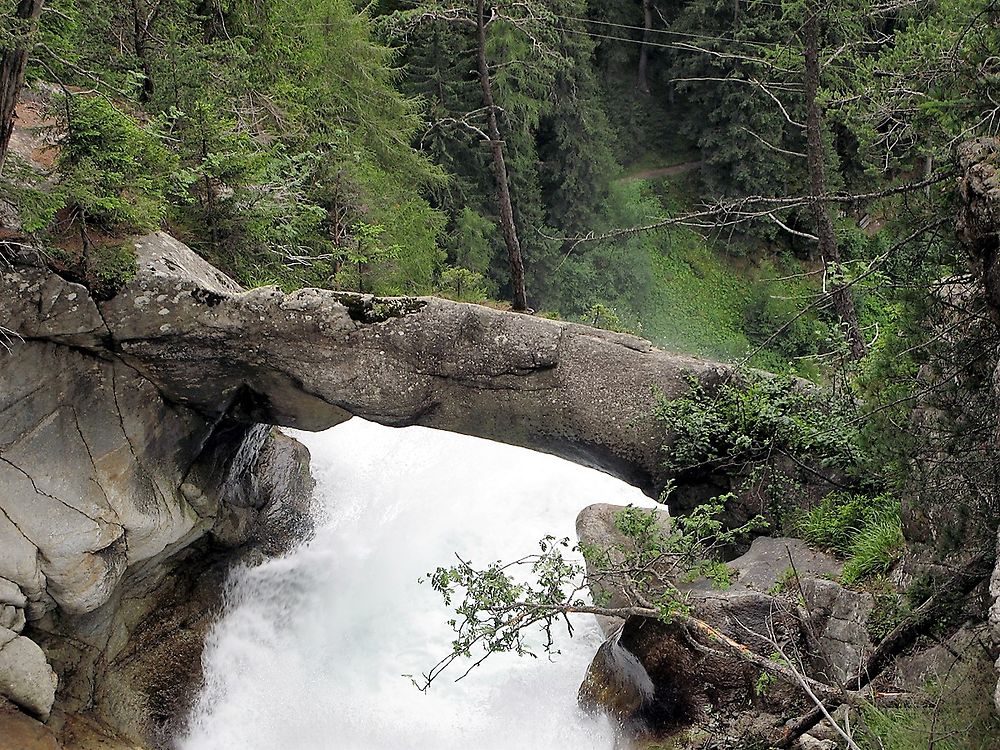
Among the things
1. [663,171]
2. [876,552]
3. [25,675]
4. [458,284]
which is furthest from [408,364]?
[663,171]

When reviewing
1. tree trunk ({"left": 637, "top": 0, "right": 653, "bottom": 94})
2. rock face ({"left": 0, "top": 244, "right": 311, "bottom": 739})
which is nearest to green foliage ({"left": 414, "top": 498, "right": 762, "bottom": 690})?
rock face ({"left": 0, "top": 244, "right": 311, "bottom": 739})

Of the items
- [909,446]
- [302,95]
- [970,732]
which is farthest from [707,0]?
[970,732]

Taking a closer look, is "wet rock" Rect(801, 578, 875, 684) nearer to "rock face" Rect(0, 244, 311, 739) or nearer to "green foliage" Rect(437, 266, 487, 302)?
"rock face" Rect(0, 244, 311, 739)

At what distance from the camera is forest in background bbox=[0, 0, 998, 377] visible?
7.57 meters

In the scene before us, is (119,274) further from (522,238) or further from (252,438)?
(522,238)

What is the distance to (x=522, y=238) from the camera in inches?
970

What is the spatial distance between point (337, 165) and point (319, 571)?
24.4 feet

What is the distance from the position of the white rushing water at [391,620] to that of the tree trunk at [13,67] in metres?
7.11

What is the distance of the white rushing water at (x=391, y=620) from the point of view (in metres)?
10.8

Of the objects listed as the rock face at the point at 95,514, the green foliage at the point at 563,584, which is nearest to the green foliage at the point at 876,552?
the green foliage at the point at 563,584

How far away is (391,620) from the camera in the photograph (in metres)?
12.1

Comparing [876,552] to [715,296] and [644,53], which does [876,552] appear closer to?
[715,296]

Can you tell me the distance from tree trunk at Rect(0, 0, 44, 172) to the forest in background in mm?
136

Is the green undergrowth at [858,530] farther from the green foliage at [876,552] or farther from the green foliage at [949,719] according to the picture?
the green foliage at [949,719]
